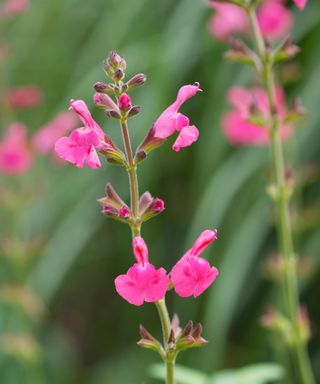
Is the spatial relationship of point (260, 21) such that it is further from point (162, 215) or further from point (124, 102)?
point (124, 102)

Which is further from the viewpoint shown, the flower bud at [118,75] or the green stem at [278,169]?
the green stem at [278,169]

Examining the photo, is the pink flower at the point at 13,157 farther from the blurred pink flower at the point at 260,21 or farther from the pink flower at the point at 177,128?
the pink flower at the point at 177,128

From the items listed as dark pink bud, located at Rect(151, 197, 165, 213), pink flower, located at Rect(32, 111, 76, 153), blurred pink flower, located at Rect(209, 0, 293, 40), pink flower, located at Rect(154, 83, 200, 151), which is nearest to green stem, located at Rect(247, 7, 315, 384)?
pink flower, located at Rect(154, 83, 200, 151)

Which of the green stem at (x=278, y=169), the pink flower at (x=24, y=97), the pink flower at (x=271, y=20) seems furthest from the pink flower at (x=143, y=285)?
the pink flower at (x=271, y=20)

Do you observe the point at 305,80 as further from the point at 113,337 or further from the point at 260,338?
the point at 113,337

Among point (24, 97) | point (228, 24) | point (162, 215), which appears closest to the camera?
point (24, 97)

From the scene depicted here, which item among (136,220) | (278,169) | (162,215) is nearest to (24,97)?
(278,169)
